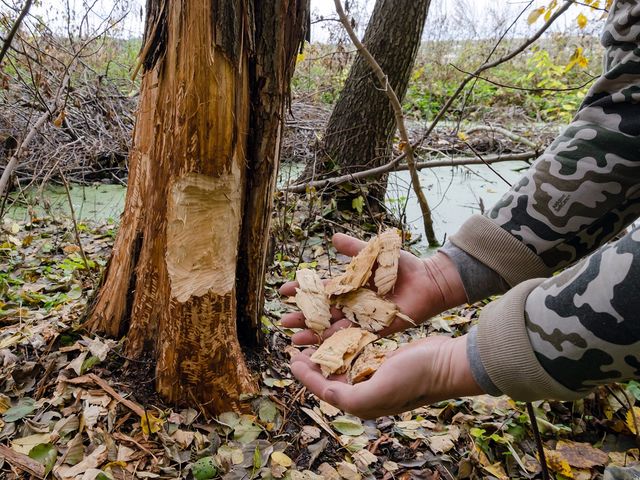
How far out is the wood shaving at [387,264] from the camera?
1384 millimetres

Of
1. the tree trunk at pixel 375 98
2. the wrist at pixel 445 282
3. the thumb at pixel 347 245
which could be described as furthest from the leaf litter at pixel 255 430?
the tree trunk at pixel 375 98

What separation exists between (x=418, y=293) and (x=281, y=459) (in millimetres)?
641

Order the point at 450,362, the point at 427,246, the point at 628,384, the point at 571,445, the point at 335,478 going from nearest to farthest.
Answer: the point at 450,362 < the point at 335,478 < the point at 571,445 < the point at 628,384 < the point at 427,246

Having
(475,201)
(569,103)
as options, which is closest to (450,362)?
→ (475,201)

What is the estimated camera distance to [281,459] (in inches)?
56.3

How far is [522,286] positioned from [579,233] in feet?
1.41

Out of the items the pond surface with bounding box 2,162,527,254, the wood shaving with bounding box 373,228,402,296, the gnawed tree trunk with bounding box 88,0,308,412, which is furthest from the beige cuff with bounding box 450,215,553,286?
the pond surface with bounding box 2,162,527,254

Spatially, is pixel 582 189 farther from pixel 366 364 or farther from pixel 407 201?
pixel 407 201

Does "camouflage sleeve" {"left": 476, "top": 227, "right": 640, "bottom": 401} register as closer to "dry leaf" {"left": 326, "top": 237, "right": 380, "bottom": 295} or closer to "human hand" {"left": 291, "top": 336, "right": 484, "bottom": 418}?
"human hand" {"left": 291, "top": 336, "right": 484, "bottom": 418}

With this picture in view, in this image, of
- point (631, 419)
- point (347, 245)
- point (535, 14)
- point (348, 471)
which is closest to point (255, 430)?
point (348, 471)

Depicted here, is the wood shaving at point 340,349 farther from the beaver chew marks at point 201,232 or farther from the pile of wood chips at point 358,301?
the beaver chew marks at point 201,232

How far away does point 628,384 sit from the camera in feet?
5.76

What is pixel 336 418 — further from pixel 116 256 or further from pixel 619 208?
pixel 619 208

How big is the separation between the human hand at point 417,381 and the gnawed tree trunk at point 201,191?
0.63 m
